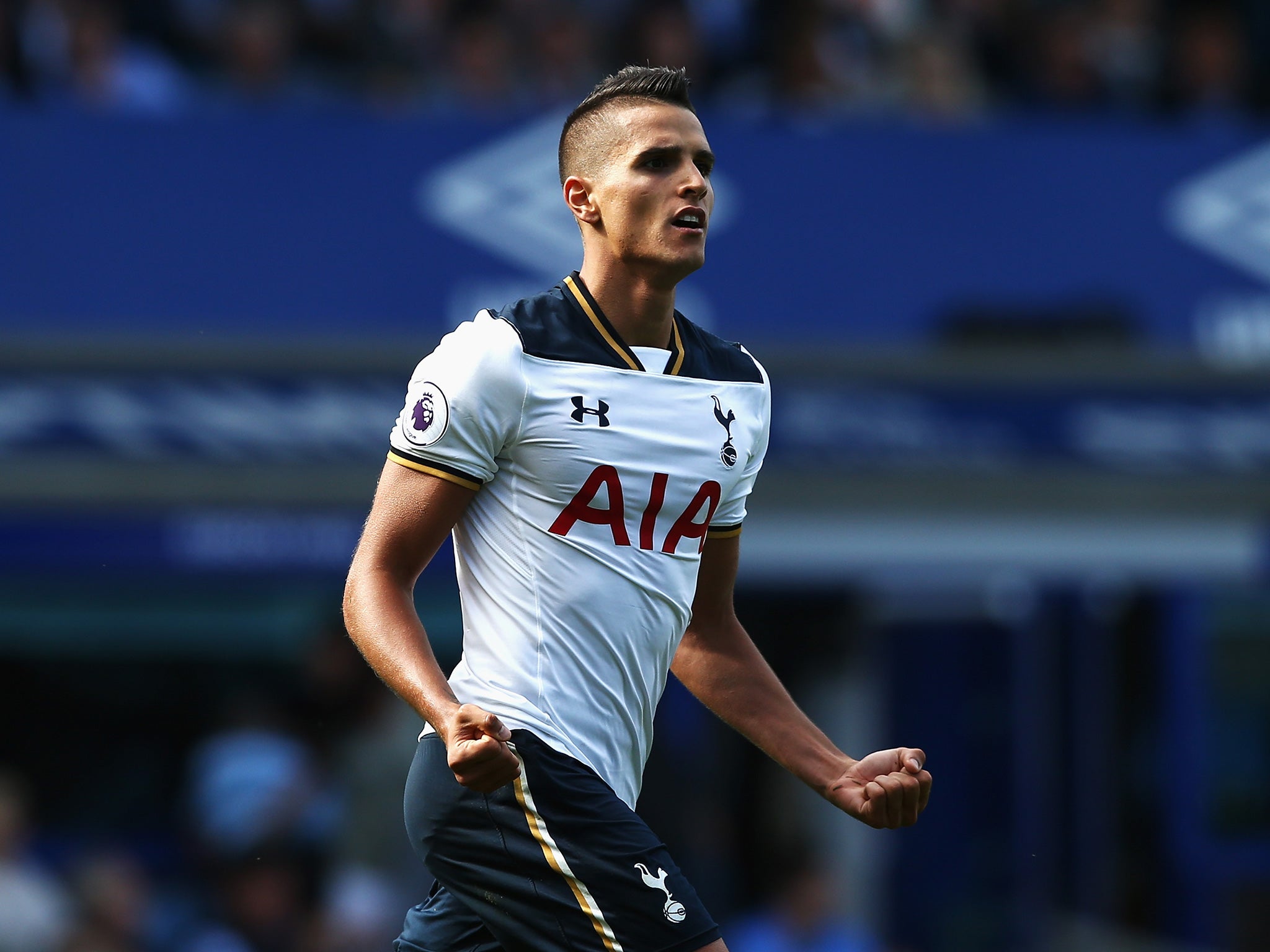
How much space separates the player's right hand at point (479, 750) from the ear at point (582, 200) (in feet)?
3.63

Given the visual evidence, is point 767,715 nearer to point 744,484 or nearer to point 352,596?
point 744,484

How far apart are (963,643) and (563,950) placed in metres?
8.65

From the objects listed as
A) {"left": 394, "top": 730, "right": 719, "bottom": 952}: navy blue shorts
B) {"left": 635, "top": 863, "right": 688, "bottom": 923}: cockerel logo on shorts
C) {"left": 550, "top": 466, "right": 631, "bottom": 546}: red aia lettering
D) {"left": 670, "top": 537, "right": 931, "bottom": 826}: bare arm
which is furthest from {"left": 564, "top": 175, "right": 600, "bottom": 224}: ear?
{"left": 635, "top": 863, "right": 688, "bottom": 923}: cockerel logo on shorts

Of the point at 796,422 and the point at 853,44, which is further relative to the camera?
the point at 853,44

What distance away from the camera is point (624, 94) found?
153 inches

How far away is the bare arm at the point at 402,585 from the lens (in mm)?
3400

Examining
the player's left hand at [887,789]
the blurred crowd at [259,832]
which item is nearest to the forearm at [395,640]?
the player's left hand at [887,789]

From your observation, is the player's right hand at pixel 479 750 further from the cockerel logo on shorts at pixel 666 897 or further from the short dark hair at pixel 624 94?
the short dark hair at pixel 624 94

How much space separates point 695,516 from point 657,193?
62cm

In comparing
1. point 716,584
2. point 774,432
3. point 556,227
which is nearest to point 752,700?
point 716,584

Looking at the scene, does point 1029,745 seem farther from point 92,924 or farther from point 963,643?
point 92,924

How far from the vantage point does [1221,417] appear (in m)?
9.98

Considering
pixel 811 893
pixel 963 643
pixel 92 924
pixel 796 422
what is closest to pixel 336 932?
pixel 92 924

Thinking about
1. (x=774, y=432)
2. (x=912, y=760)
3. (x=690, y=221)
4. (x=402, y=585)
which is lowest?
(x=912, y=760)
